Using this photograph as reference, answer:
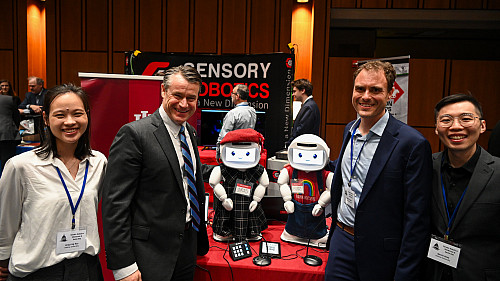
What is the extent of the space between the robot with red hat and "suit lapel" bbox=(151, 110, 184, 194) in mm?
990

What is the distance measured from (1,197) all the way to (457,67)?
7.65 meters

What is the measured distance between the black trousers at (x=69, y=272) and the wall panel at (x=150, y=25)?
6.82m

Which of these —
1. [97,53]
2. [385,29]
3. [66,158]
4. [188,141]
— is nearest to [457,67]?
[385,29]

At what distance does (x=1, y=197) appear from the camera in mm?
1406

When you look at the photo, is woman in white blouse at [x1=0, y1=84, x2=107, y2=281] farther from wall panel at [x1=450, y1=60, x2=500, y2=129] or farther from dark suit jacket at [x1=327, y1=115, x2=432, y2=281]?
wall panel at [x1=450, y1=60, x2=500, y2=129]

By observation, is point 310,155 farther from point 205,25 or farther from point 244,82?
point 205,25

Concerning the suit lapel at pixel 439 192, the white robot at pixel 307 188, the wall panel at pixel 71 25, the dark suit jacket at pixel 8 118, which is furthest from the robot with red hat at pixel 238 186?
the wall panel at pixel 71 25

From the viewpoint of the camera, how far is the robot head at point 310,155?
102 inches

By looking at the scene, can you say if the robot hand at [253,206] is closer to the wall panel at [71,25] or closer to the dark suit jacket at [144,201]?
the dark suit jacket at [144,201]

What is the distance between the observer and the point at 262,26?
7.49m

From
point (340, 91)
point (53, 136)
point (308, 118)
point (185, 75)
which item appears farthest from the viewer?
point (340, 91)

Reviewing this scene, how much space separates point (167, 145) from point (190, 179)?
248 mm

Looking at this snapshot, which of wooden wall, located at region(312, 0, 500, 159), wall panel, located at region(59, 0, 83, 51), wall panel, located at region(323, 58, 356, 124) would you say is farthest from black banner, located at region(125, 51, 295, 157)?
wall panel, located at region(59, 0, 83, 51)

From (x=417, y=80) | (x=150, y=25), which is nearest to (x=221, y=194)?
(x=417, y=80)
